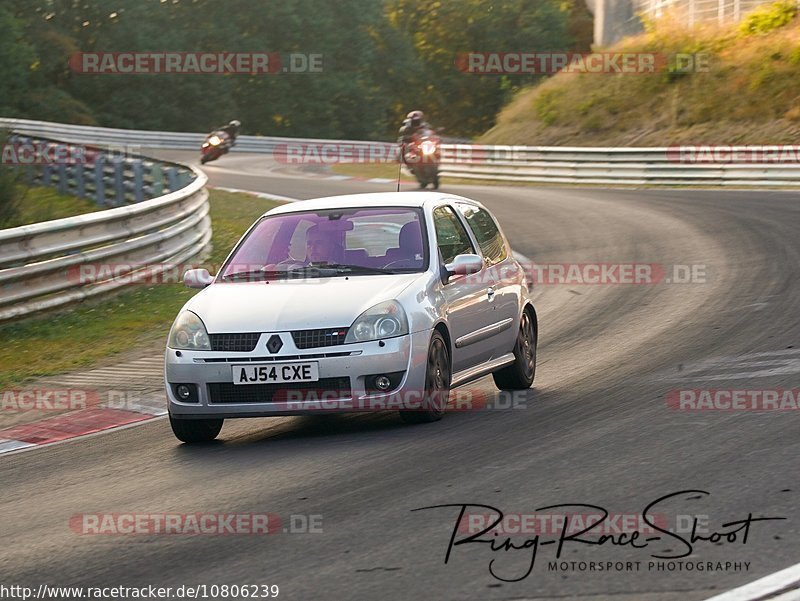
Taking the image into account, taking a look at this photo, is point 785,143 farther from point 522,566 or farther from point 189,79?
point 189,79

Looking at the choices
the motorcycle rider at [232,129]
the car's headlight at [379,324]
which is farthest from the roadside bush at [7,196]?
the motorcycle rider at [232,129]

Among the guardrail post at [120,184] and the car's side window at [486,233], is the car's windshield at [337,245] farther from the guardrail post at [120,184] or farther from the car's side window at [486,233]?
the guardrail post at [120,184]

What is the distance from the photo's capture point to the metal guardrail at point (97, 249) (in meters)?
13.6

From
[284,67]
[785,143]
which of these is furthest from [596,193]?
[284,67]

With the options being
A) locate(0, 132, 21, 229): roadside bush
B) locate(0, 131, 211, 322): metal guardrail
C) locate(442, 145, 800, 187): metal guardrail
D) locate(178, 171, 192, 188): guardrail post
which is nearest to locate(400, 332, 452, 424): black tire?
locate(0, 131, 211, 322): metal guardrail

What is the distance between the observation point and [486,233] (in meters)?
10.4

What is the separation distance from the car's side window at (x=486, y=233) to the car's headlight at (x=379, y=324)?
1.78 metres

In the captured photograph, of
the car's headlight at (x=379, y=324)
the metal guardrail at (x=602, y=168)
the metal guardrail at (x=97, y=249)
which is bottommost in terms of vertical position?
the metal guardrail at (x=602, y=168)

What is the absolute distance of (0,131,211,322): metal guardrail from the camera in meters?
13.6

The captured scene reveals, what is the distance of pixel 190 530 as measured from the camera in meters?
6.19

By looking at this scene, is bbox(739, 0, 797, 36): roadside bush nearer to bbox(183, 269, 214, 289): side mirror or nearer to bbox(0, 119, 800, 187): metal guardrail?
bbox(0, 119, 800, 187): metal guardrail

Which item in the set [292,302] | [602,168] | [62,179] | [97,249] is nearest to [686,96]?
[602,168]

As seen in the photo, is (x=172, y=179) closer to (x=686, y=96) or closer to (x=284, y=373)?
(x=284, y=373)

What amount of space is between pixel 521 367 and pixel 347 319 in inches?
90.3
